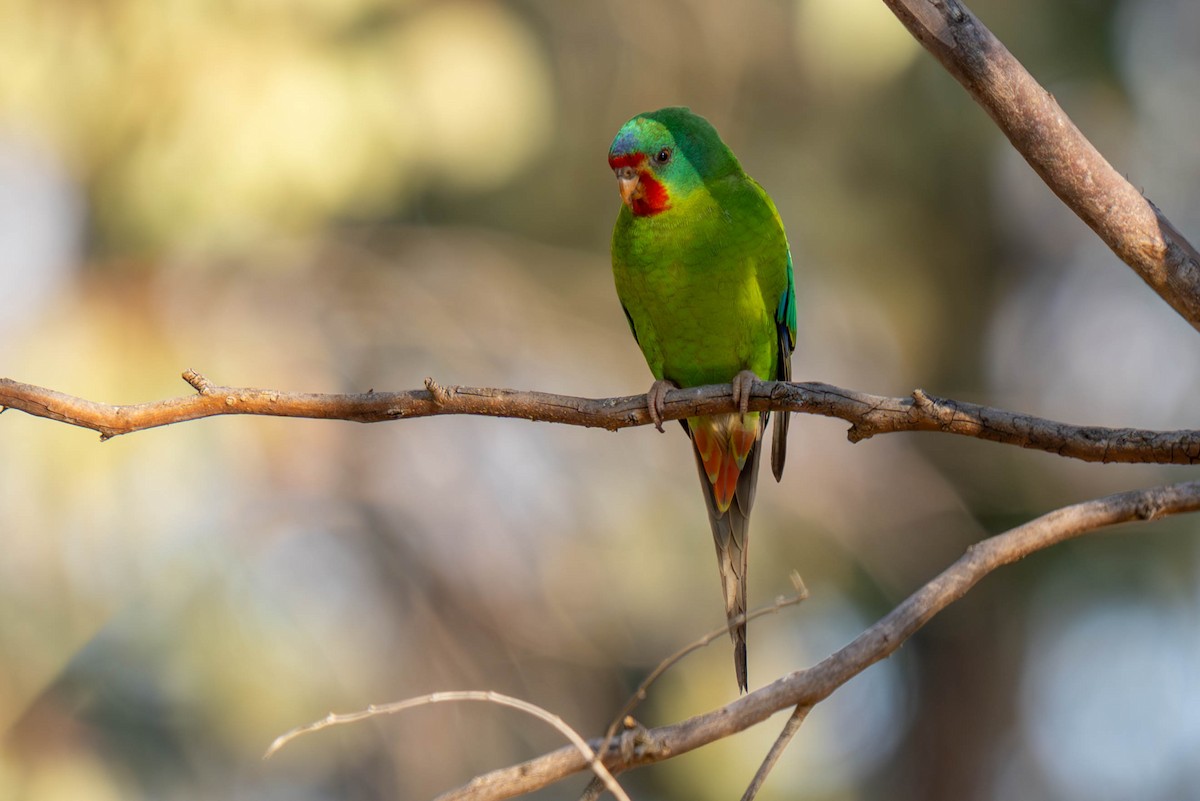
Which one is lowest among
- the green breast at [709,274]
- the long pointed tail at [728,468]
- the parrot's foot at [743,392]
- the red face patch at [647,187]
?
the parrot's foot at [743,392]

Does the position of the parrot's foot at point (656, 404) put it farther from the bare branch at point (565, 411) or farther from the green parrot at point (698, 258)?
the green parrot at point (698, 258)

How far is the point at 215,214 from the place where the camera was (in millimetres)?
6852

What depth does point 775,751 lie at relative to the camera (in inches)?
83.1

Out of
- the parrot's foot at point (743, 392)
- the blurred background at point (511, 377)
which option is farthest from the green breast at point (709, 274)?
the blurred background at point (511, 377)

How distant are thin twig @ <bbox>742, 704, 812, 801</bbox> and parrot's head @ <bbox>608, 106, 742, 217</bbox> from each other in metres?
2.03

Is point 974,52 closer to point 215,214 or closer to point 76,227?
point 215,214

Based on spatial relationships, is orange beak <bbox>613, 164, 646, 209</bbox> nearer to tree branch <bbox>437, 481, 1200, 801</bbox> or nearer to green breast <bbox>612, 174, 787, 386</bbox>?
green breast <bbox>612, 174, 787, 386</bbox>

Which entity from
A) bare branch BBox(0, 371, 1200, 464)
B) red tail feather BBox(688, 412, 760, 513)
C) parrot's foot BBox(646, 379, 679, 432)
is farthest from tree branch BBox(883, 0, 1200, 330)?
red tail feather BBox(688, 412, 760, 513)

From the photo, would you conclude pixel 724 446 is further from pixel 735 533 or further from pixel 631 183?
pixel 631 183

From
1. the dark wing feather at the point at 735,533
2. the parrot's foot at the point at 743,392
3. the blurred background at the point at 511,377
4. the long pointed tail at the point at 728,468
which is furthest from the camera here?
the blurred background at the point at 511,377

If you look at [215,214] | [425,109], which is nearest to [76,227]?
[215,214]

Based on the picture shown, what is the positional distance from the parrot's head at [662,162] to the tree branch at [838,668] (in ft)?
5.97

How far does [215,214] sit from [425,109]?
1617mm

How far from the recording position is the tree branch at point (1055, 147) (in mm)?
2361
